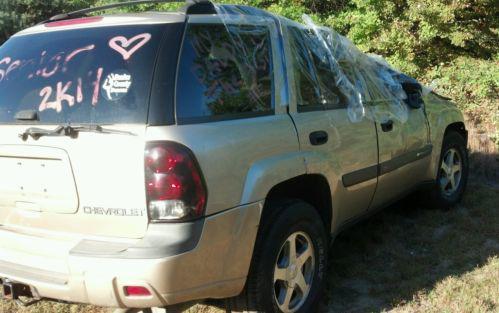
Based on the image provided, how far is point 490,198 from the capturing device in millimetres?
5891

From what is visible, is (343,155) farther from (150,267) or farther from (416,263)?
(150,267)

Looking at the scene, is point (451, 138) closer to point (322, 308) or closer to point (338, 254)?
point (338, 254)

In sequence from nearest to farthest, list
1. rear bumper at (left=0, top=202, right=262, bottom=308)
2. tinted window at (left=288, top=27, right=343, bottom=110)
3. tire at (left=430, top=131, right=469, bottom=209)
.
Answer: rear bumper at (left=0, top=202, right=262, bottom=308) < tinted window at (left=288, top=27, right=343, bottom=110) < tire at (left=430, top=131, right=469, bottom=209)

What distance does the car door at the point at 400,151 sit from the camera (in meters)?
4.31

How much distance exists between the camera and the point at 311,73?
3.75 metres

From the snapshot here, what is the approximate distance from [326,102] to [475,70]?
229 inches

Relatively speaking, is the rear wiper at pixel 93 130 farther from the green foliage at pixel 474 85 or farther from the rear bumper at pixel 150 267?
the green foliage at pixel 474 85

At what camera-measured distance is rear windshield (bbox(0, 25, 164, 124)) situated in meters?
2.69

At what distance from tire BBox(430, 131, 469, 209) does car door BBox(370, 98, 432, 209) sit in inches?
16.0

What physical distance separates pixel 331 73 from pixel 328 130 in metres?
0.58

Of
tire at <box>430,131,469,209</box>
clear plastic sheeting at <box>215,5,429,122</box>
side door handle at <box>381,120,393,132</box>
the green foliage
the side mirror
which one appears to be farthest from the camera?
the green foliage

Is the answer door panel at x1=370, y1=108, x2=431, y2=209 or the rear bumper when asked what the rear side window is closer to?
the rear bumper

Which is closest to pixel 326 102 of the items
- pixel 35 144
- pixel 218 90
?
pixel 218 90

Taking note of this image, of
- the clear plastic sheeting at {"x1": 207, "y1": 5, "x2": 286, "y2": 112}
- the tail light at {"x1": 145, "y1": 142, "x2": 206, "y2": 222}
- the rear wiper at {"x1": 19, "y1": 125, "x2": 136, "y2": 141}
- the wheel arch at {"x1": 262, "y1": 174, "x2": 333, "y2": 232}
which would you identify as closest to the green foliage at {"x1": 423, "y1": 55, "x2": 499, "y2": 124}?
the wheel arch at {"x1": 262, "y1": 174, "x2": 333, "y2": 232}
